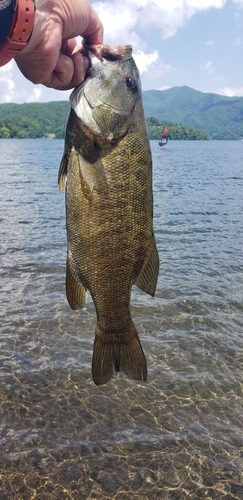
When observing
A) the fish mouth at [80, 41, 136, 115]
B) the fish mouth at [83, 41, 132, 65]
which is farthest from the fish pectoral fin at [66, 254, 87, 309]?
the fish mouth at [83, 41, 132, 65]

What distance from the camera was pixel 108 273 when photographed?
3482mm

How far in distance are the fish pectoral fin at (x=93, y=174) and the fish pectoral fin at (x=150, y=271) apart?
0.71 m

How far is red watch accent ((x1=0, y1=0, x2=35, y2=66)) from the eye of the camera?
108 inches

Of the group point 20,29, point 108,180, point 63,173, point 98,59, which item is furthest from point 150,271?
point 20,29

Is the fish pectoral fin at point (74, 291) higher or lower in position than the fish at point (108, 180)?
lower

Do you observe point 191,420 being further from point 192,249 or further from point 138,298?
point 192,249

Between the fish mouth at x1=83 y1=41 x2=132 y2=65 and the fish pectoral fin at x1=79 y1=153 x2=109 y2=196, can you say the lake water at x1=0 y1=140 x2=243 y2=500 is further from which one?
the fish mouth at x1=83 y1=41 x2=132 y2=65

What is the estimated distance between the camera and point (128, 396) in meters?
7.68

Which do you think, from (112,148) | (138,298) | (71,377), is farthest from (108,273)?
(138,298)

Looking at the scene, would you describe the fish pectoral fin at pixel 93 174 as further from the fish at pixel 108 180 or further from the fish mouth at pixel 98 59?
the fish mouth at pixel 98 59

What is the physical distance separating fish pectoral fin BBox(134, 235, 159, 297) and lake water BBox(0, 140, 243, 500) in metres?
3.71

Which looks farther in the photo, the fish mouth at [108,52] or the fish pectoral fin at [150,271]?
the fish pectoral fin at [150,271]

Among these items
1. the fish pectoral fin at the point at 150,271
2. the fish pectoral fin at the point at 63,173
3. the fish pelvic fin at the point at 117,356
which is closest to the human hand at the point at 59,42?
the fish pectoral fin at the point at 63,173

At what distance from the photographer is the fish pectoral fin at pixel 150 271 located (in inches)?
137
